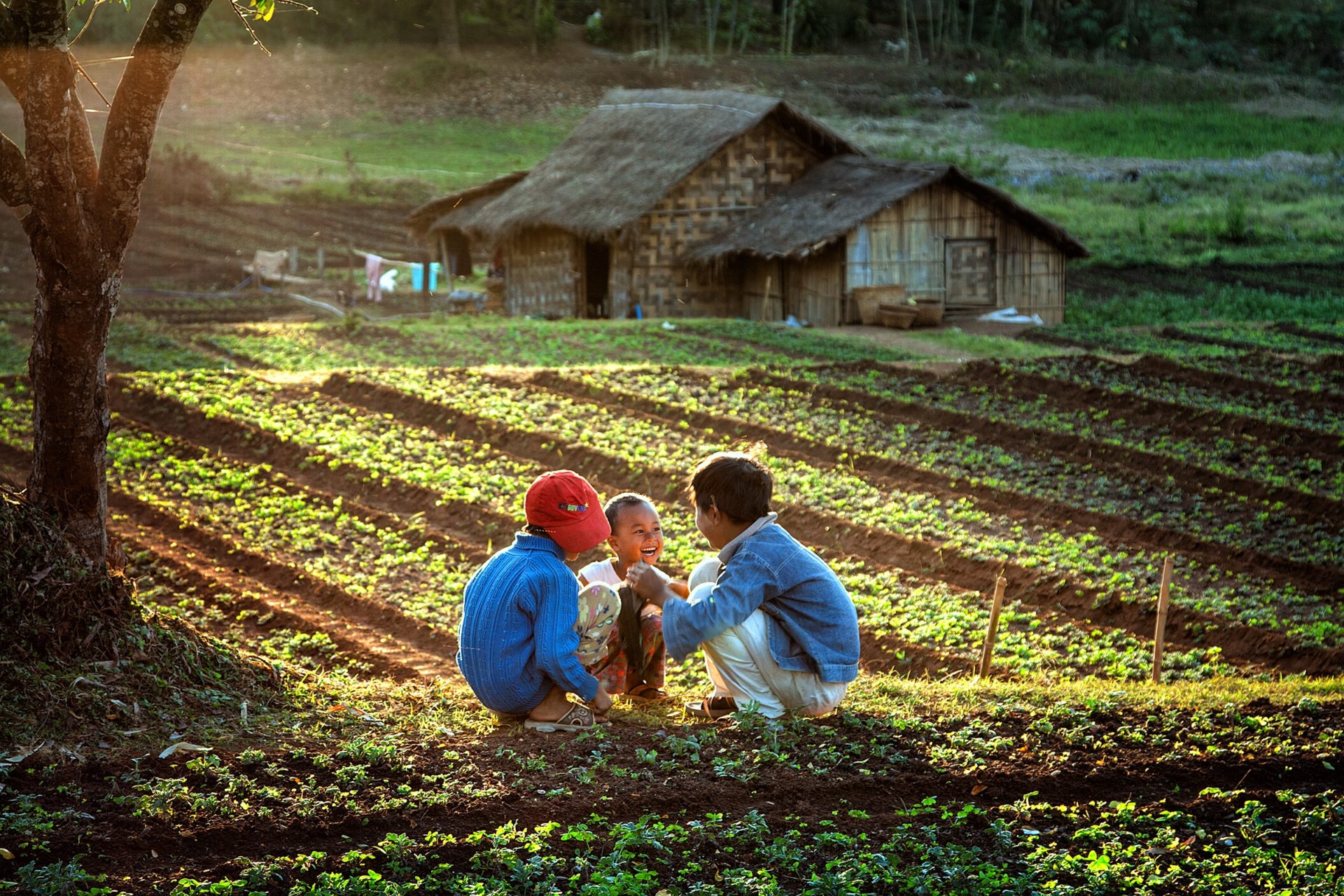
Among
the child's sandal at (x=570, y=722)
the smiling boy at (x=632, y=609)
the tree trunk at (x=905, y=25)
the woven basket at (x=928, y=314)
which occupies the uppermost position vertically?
the tree trunk at (x=905, y=25)

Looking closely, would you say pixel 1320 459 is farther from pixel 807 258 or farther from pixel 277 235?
pixel 277 235

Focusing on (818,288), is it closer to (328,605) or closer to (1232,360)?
(1232,360)

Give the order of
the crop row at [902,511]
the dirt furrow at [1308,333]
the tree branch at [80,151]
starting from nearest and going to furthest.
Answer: the tree branch at [80,151], the crop row at [902,511], the dirt furrow at [1308,333]

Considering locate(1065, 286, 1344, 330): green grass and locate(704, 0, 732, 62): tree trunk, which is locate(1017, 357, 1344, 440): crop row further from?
locate(704, 0, 732, 62): tree trunk

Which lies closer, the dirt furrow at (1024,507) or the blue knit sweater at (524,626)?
the blue knit sweater at (524,626)

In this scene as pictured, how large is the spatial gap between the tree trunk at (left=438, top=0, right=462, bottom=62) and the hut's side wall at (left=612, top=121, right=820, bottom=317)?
100 feet

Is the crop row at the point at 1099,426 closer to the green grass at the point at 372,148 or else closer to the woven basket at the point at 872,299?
the woven basket at the point at 872,299

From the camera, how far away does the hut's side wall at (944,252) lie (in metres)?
A: 24.9

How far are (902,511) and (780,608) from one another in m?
6.33

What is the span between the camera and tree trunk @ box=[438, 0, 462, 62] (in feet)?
179

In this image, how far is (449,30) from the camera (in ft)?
181

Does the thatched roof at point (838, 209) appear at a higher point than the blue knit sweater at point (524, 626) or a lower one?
higher

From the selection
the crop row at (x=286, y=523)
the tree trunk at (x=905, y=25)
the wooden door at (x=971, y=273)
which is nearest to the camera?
the crop row at (x=286, y=523)

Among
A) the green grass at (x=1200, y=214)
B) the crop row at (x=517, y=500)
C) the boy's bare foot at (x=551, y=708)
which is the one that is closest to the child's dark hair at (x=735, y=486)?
the boy's bare foot at (x=551, y=708)
